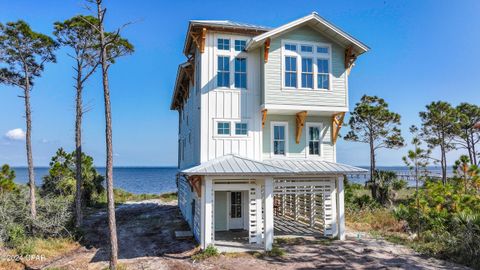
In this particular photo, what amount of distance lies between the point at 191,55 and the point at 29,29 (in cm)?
807

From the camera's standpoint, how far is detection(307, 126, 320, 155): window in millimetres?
15867

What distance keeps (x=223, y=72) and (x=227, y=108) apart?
164 centimetres

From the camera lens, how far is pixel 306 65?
15141 millimetres

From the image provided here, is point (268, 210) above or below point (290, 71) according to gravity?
below

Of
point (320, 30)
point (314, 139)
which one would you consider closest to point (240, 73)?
point (320, 30)

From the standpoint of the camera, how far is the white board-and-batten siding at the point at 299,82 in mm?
14477

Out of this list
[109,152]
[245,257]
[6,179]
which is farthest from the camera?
[6,179]

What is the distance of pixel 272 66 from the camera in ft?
47.9

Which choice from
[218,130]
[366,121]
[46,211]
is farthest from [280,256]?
[366,121]

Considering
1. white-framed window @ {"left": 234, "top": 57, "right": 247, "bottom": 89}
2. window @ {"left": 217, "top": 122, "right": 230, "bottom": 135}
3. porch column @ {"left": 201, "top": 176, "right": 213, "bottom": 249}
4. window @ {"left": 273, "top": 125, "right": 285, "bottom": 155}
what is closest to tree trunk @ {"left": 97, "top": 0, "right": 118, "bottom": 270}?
porch column @ {"left": 201, "top": 176, "right": 213, "bottom": 249}

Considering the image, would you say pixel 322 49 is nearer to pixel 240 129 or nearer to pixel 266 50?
pixel 266 50

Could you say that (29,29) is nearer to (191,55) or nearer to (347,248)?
(191,55)

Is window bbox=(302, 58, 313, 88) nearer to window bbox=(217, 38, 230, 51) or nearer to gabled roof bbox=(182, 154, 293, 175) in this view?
window bbox=(217, 38, 230, 51)

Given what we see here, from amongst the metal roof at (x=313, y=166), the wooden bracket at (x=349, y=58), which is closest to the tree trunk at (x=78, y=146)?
the metal roof at (x=313, y=166)
